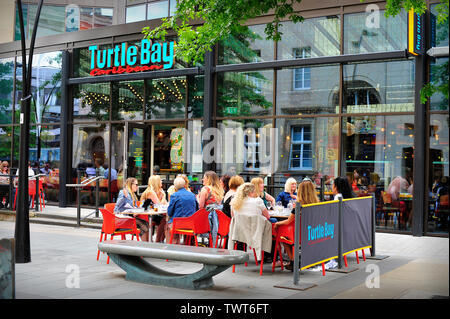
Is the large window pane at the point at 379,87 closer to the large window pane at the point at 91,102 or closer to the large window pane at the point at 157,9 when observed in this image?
the large window pane at the point at 91,102

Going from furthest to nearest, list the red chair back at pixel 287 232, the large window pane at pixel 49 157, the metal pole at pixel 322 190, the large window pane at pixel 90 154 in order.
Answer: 1. the large window pane at pixel 49 157
2. the large window pane at pixel 90 154
3. the metal pole at pixel 322 190
4. the red chair back at pixel 287 232

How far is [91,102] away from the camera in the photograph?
58.5 ft

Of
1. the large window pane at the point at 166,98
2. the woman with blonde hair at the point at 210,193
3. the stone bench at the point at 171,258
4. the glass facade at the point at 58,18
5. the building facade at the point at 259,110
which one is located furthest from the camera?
the glass facade at the point at 58,18

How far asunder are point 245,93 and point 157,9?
28.9 feet

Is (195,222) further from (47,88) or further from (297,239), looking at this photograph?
(47,88)

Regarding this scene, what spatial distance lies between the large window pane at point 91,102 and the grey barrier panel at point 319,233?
1100 centimetres

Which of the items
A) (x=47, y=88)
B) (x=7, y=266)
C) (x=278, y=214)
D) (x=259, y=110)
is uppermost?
(x=47, y=88)

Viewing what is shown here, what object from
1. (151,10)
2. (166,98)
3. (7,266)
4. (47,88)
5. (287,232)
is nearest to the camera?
(7,266)

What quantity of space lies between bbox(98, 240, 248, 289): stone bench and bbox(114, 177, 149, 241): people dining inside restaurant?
218 cm

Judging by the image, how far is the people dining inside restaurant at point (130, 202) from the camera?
9797 millimetres

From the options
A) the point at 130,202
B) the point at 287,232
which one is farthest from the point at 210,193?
the point at 287,232

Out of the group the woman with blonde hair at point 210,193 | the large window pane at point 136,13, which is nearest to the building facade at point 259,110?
the woman with blonde hair at point 210,193

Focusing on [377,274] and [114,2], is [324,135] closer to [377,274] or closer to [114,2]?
[377,274]
